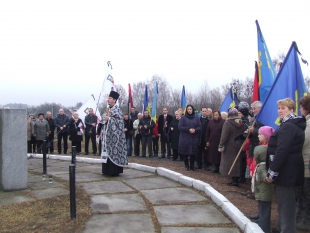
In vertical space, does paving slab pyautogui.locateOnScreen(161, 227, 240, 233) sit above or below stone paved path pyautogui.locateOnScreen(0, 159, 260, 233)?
below

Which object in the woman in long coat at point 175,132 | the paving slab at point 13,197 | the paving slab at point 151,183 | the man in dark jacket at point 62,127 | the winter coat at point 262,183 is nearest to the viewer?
the winter coat at point 262,183

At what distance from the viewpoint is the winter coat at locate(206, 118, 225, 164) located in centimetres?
950

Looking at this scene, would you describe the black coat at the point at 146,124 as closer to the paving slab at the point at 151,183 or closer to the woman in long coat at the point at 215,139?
the woman in long coat at the point at 215,139

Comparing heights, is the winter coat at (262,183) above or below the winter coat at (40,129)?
below

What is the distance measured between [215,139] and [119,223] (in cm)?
521

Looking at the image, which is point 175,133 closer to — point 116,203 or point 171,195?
point 171,195

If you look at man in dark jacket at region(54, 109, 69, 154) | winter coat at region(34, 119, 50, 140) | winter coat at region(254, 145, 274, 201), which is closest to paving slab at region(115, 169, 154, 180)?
winter coat at region(254, 145, 274, 201)

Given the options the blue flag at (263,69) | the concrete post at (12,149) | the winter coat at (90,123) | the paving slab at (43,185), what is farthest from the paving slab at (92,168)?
the blue flag at (263,69)

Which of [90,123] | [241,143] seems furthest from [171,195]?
[90,123]

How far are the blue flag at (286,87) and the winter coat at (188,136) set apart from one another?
10.7 feet

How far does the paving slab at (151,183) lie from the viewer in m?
7.34

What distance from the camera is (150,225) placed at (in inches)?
193

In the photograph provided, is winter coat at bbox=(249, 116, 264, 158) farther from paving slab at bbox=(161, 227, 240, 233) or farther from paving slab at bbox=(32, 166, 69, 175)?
paving slab at bbox=(32, 166, 69, 175)

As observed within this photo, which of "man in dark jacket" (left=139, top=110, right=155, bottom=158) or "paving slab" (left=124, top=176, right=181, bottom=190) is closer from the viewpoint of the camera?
"paving slab" (left=124, top=176, right=181, bottom=190)
